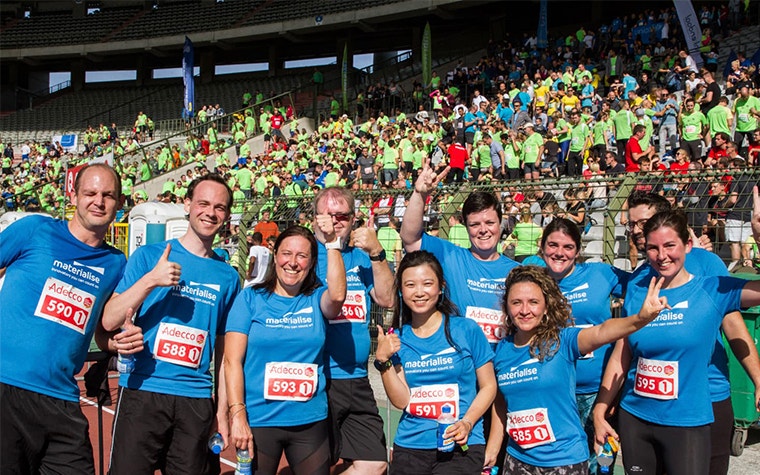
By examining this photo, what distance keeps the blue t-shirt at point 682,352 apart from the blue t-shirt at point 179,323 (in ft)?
7.40

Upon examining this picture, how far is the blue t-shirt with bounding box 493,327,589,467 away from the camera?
348 cm

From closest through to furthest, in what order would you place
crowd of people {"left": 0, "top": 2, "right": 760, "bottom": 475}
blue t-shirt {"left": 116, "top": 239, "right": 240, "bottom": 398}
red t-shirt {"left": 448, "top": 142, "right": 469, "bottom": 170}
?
crowd of people {"left": 0, "top": 2, "right": 760, "bottom": 475} < blue t-shirt {"left": 116, "top": 239, "right": 240, "bottom": 398} < red t-shirt {"left": 448, "top": 142, "right": 469, "bottom": 170}

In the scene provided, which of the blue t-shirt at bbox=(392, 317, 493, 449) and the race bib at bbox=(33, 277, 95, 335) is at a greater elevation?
the race bib at bbox=(33, 277, 95, 335)

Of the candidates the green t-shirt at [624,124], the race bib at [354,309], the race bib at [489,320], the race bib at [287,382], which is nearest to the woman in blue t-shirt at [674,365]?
the race bib at [489,320]

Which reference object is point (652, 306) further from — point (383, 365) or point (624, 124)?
point (624, 124)

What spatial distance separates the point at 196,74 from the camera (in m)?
38.5

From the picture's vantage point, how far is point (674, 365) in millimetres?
3564

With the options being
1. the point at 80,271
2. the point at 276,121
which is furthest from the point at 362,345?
the point at 276,121

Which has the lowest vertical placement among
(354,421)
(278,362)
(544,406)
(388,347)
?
(354,421)

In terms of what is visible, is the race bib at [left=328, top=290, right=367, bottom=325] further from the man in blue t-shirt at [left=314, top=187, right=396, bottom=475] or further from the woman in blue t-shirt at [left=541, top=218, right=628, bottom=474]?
the woman in blue t-shirt at [left=541, top=218, right=628, bottom=474]

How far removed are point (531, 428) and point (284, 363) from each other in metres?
1.31

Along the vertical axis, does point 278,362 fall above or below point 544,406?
above

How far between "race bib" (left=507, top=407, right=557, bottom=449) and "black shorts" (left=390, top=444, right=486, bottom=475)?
0.20 m

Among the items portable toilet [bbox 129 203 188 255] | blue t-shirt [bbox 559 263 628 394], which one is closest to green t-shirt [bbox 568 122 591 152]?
portable toilet [bbox 129 203 188 255]
